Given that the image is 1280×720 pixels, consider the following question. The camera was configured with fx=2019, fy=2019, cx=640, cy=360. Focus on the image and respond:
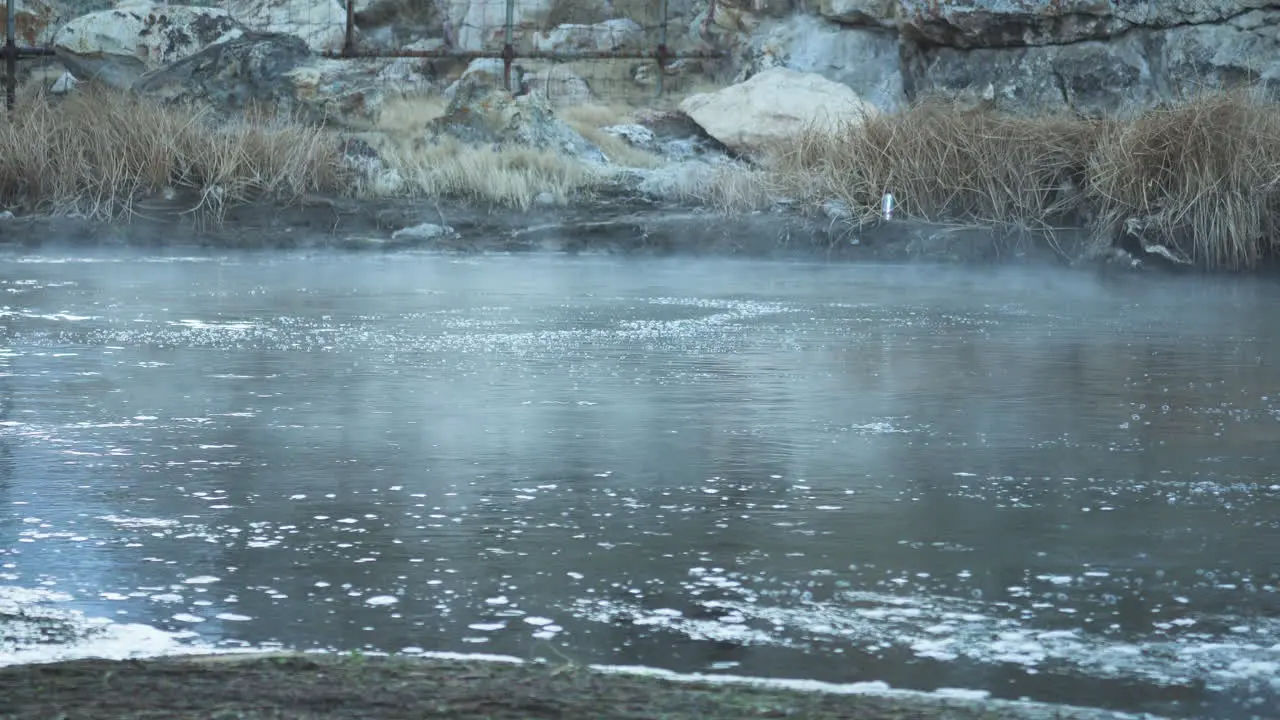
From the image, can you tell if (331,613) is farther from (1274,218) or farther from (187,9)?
(187,9)

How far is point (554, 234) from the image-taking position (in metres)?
15.5

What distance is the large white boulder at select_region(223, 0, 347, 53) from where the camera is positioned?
27094 millimetres

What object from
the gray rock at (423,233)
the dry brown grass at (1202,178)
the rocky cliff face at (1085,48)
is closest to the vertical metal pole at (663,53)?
the rocky cliff face at (1085,48)

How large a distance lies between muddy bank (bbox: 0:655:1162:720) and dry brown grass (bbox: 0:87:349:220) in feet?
41.9

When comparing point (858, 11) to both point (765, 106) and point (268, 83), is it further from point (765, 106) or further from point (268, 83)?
point (268, 83)

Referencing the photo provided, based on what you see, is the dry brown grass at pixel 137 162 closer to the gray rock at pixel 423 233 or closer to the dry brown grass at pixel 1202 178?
the gray rock at pixel 423 233

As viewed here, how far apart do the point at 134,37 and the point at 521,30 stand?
231 inches

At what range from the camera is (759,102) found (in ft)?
66.9

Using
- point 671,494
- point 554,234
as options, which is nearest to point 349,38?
point 554,234

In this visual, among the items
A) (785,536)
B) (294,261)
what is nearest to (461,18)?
(294,261)

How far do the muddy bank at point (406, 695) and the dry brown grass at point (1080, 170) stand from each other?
36.2 feet

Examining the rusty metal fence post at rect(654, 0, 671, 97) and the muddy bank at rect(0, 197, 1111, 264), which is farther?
the rusty metal fence post at rect(654, 0, 671, 97)

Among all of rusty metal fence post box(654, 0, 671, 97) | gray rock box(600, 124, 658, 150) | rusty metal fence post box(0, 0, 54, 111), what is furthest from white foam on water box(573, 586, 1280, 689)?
rusty metal fence post box(654, 0, 671, 97)

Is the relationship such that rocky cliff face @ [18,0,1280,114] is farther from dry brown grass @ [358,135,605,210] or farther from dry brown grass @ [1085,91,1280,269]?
dry brown grass @ [358,135,605,210]
